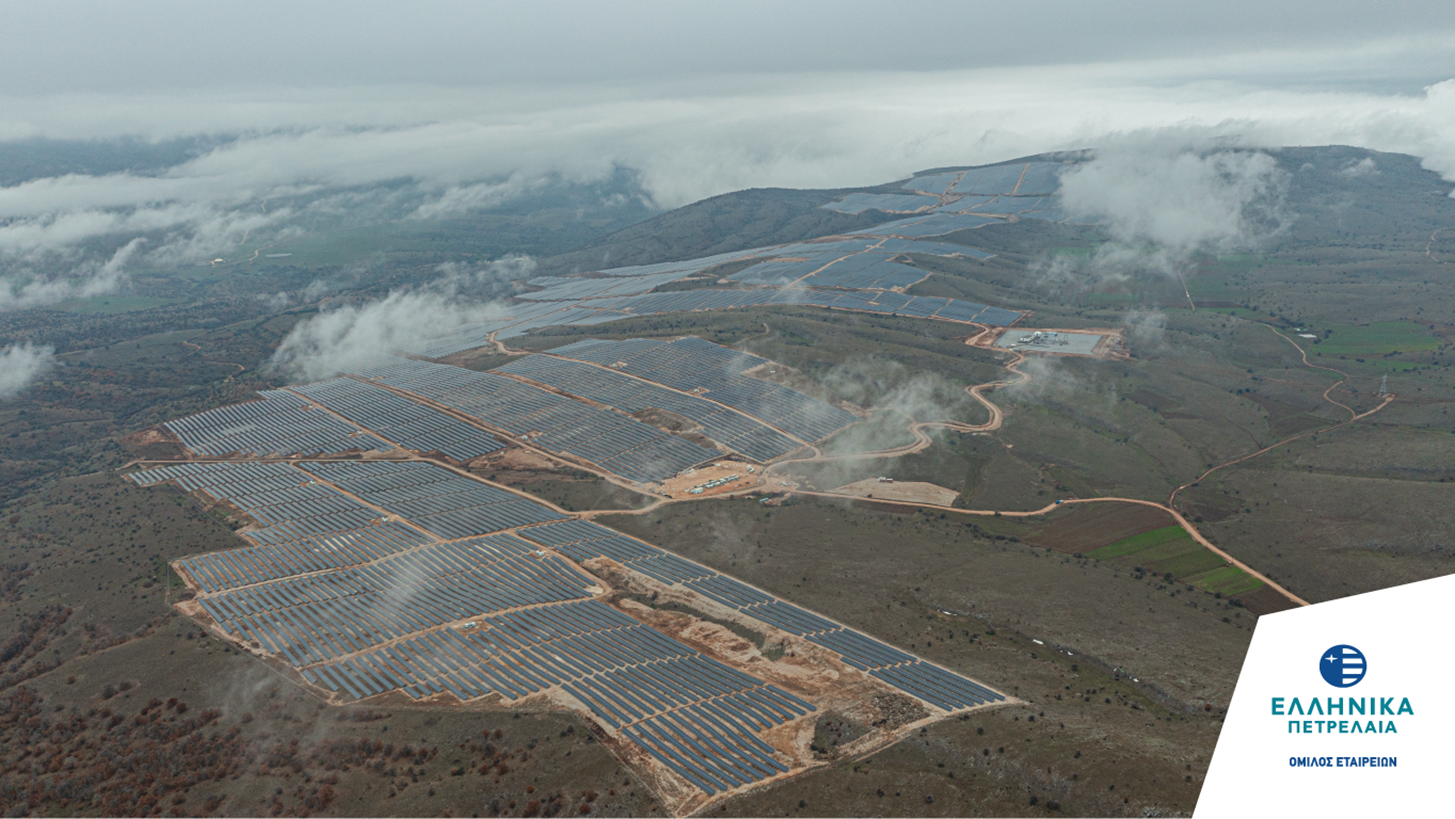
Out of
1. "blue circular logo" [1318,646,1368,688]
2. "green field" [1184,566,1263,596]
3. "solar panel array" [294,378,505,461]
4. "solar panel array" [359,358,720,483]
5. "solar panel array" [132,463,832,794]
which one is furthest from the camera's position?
"solar panel array" [294,378,505,461]

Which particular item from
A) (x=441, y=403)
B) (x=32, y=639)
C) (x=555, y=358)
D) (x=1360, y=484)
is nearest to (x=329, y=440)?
(x=441, y=403)

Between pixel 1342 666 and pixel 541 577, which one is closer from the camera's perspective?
pixel 1342 666

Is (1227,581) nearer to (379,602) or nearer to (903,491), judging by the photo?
(903,491)

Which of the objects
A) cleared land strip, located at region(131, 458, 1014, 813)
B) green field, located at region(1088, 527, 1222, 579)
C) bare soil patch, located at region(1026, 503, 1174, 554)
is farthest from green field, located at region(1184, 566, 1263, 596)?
cleared land strip, located at region(131, 458, 1014, 813)

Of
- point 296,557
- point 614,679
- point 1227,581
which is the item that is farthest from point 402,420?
point 1227,581

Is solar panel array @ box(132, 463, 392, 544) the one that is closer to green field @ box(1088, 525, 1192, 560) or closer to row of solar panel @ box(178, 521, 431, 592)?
row of solar panel @ box(178, 521, 431, 592)
